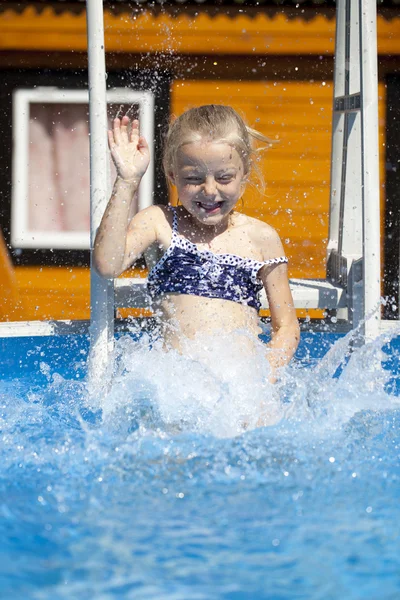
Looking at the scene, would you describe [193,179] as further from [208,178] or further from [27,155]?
[27,155]

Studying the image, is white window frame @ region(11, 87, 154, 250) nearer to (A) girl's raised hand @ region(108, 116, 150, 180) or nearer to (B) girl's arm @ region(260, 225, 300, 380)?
(B) girl's arm @ region(260, 225, 300, 380)

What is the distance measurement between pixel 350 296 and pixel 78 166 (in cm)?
477

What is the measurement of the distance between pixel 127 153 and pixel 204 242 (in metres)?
0.50

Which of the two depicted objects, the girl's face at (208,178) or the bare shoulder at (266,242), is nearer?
the girl's face at (208,178)

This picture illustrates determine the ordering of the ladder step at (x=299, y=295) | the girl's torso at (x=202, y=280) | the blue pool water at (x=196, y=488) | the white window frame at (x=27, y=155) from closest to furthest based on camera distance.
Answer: the blue pool water at (x=196, y=488), the girl's torso at (x=202, y=280), the ladder step at (x=299, y=295), the white window frame at (x=27, y=155)

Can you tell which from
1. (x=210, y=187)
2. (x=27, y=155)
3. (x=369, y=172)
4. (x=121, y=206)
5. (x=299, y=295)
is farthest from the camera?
(x=27, y=155)

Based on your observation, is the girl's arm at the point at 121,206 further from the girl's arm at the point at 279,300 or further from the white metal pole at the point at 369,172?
the white metal pole at the point at 369,172

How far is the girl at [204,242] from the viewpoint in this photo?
10.2 ft

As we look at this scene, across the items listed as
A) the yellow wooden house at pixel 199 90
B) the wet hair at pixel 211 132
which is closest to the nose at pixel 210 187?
the wet hair at pixel 211 132

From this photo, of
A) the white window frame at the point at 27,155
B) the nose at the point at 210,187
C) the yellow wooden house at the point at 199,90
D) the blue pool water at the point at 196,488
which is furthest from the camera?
the white window frame at the point at 27,155

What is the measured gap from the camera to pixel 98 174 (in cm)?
333

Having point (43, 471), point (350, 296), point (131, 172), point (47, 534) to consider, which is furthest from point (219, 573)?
point (350, 296)

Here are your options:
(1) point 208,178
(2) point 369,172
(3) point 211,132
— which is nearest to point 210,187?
(1) point 208,178

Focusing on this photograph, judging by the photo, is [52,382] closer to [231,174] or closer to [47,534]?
[231,174]
